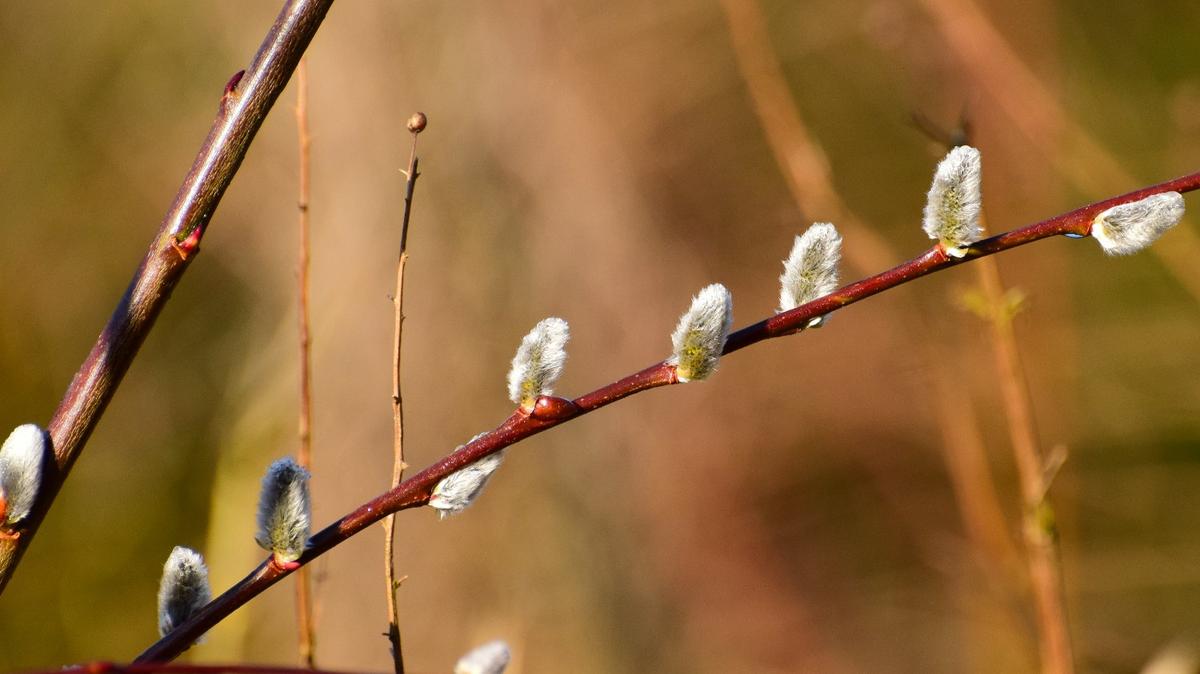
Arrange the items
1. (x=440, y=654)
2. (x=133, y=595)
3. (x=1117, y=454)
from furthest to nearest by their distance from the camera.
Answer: (x=1117, y=454) → (x=133, y=595) → (x=440, y=654)

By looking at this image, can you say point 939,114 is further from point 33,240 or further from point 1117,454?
point 33,240

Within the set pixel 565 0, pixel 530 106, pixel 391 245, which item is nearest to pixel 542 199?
pixel 530 106

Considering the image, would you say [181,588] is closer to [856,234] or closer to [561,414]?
[561,414]

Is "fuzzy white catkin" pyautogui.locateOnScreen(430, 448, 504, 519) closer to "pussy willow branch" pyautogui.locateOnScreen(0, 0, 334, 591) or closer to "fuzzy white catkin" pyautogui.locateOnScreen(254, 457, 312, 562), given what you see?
"fuzzy white catkin" pyautogui.locateOnScreen(254, 457, 312, 562)

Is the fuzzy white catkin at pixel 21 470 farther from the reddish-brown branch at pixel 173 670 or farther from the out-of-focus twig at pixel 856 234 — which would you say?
the out-of-focus twig at pixel 856 234

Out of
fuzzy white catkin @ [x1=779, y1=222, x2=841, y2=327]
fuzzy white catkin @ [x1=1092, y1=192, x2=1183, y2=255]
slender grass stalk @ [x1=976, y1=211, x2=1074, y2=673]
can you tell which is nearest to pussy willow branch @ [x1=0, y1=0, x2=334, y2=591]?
fuzzy white catkin @ [x1=779, y1=222, x2=841, y2=327]

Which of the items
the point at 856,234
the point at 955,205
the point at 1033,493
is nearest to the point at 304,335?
the point at 955,205
